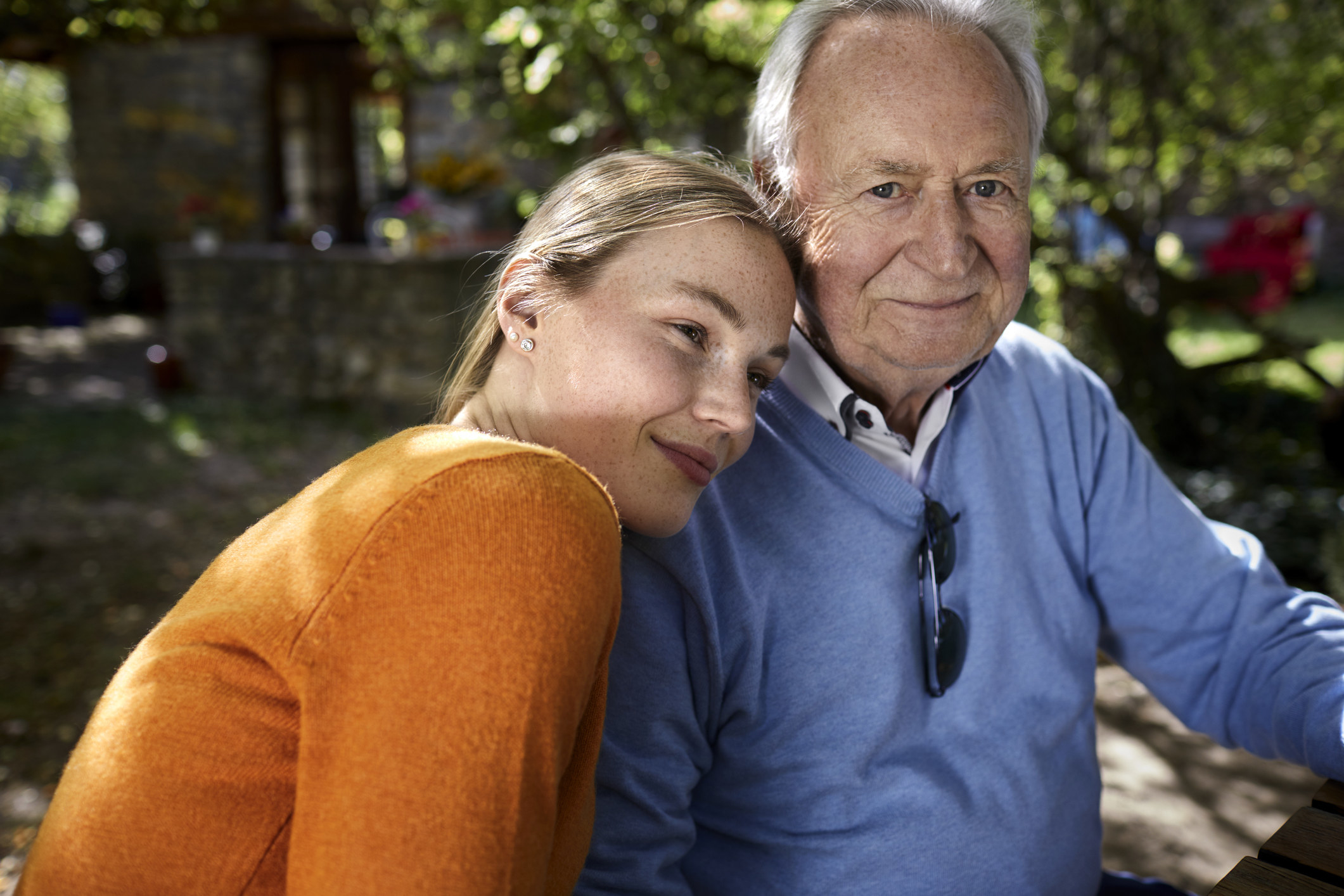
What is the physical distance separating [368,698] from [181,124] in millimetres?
11593

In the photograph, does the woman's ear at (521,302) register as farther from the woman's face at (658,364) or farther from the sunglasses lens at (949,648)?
the sunglasses lens at (949,648)

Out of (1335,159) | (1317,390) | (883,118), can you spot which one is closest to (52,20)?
(883,118)

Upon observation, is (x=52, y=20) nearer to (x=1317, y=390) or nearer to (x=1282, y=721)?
(x=1282, y=721)

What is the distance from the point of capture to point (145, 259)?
1113cm

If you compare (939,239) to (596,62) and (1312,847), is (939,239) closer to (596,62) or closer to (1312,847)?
(1312,847)

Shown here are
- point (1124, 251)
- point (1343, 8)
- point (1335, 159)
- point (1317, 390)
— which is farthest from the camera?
point (1317, 390)

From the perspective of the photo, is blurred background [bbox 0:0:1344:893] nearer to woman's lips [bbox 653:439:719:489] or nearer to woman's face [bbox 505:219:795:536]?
woman's face [bbox 505:219:795:536]

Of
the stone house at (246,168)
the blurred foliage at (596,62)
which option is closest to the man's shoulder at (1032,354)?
the blurred foliage at (596,62)

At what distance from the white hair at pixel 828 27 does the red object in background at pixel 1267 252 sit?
6975 millimetres

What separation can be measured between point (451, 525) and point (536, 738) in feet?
0.52

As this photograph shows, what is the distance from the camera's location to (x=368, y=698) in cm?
65

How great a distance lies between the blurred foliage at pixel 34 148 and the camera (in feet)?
36.9

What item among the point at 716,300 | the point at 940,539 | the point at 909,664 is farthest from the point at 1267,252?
the point at 716,300

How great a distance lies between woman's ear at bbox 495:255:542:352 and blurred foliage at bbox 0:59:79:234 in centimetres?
936
